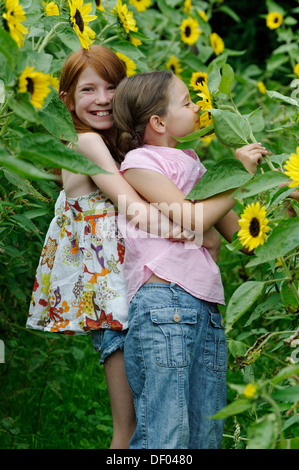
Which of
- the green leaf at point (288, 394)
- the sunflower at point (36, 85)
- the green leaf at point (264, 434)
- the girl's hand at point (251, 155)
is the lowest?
the green leaf at point (288, 394)

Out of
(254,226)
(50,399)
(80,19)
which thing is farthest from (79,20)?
(50,399)

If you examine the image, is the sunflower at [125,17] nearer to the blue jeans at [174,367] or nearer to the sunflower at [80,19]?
the sunflower at [80,19]

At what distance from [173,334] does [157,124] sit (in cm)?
56

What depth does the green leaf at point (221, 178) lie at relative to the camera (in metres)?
1.55

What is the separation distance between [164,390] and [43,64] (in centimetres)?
80

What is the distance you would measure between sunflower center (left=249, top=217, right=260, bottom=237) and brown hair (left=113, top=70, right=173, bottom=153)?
1.65ft

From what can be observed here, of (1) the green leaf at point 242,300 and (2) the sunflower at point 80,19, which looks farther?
(2) the sunflower at point 80,19

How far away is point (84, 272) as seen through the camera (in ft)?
6.05

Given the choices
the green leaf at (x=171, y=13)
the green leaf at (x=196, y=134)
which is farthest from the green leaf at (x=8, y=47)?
the green leaf at (x=171, y=13)

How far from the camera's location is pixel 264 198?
5.49ft

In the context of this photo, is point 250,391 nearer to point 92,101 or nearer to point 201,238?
point 201,238

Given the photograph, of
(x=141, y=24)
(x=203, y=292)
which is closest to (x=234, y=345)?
(x=203, y=292)

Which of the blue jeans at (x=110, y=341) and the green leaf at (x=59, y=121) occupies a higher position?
the green leaf at (x=59, y=121)

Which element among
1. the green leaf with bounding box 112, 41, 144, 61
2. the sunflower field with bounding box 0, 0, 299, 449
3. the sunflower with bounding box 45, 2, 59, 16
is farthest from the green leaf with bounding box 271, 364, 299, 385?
the green leaf with bounding box 112, 41, 144, 61
